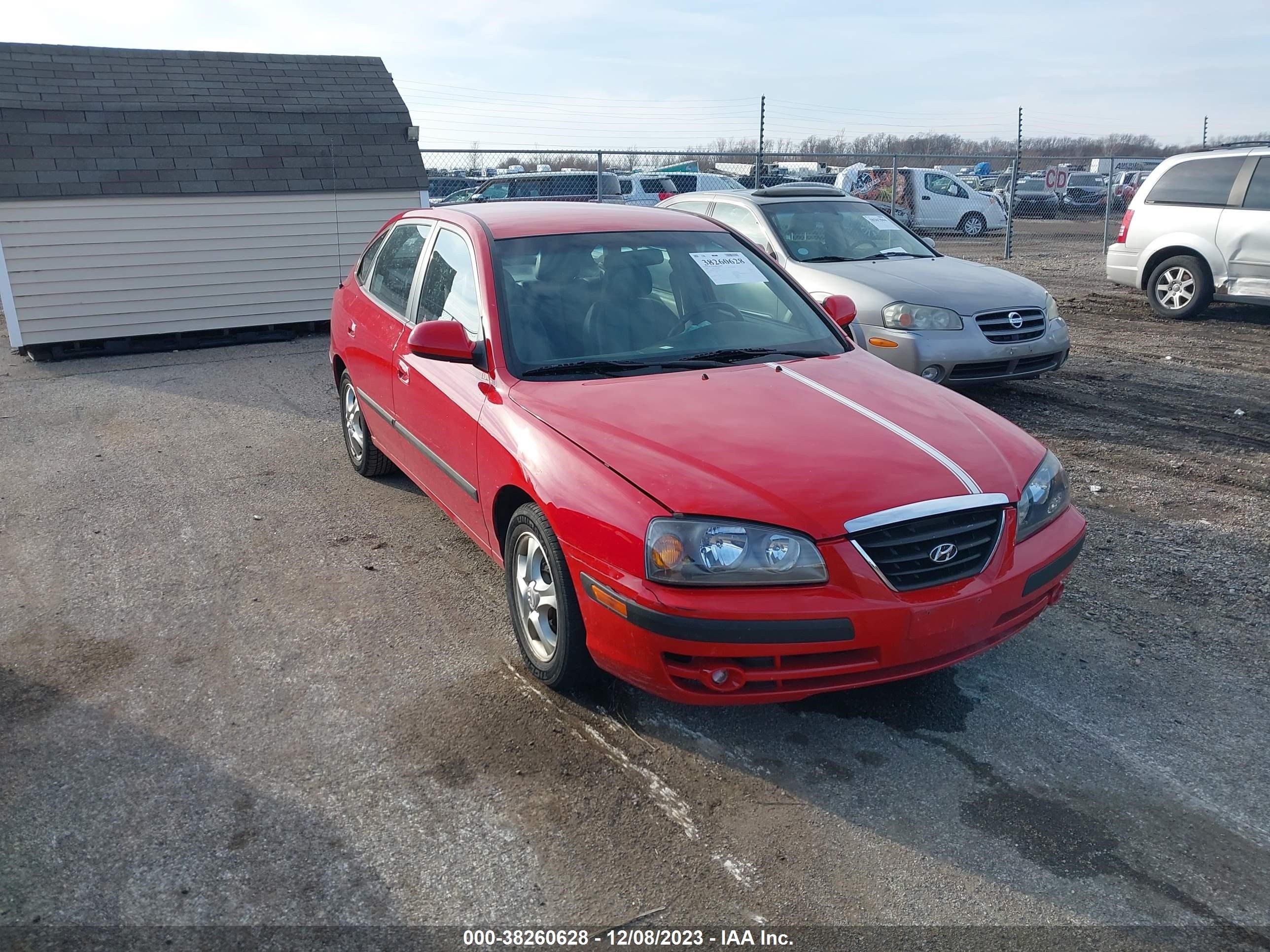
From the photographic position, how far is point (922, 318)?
281 inches

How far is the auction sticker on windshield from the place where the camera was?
459 centimetres

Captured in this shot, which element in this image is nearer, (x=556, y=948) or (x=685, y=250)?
(x=556, y=948)

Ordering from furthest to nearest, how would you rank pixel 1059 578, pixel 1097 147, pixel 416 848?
pixel 1097 147, pixel 1059 578, pixel 416 848

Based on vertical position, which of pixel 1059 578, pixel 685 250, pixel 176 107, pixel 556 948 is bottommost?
pixel 556 948

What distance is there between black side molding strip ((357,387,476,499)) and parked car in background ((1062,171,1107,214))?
29239 millimetres

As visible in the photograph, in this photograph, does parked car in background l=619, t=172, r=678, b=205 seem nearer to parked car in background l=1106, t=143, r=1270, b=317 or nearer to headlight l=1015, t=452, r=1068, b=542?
parked car in background l=1106, t=143, r=1270, b=317

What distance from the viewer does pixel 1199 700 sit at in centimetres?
360

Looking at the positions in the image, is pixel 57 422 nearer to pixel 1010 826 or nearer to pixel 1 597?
pixel 1 597

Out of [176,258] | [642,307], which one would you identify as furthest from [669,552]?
[176,258]

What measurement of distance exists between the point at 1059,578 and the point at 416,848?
2.31 m

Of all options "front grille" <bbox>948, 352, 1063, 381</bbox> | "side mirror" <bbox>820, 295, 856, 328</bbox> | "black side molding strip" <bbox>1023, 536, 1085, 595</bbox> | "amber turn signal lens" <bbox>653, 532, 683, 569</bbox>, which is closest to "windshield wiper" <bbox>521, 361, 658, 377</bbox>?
"amber turn signal lens" <bbox>653, 532, 683, 569</bbox>

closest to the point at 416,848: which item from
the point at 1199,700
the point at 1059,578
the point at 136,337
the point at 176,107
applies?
the point at 1059,578

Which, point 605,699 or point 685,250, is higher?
point 685,250

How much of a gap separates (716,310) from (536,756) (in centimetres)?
215
